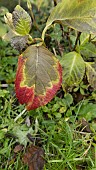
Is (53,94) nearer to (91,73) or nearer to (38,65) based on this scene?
(38,65)

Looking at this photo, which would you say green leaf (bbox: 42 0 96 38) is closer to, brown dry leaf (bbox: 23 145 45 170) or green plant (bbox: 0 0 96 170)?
green plant (bbox: 0 0 96 170)

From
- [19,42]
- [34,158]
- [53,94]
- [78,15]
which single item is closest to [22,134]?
[34,158]

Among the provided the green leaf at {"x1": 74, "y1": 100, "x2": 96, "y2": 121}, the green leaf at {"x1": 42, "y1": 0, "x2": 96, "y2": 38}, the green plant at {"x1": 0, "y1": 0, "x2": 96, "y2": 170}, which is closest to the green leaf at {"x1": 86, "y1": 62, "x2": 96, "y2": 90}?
the green plant at {"x1": 0, "y1": 0, "x2": 96, "y2": 170}

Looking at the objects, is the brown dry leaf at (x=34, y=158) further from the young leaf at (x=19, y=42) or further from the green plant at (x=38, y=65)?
the young leaf at (x=19, y=42)

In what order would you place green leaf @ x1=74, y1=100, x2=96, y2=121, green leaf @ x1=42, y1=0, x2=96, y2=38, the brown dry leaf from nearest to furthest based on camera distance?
green leaf @ x1=42, y1=0, x2=96, y2=38, the brown dry leaf, green leaf @ x1=74, y1=100, x2=96, y2=121

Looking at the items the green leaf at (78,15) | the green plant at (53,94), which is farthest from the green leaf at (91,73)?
the green leaf at (78,15)

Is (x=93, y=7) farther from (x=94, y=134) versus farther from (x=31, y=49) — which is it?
(x=94, y=134)

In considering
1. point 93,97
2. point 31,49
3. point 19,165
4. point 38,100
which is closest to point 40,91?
point 38,100
